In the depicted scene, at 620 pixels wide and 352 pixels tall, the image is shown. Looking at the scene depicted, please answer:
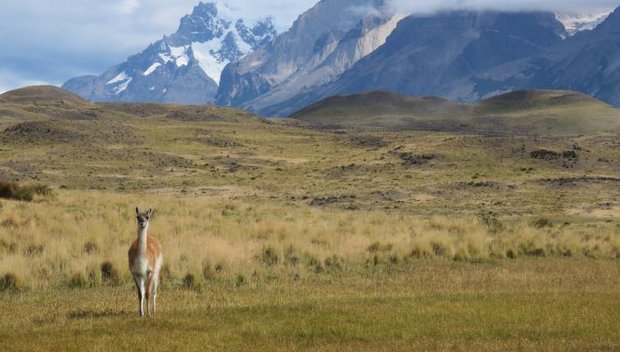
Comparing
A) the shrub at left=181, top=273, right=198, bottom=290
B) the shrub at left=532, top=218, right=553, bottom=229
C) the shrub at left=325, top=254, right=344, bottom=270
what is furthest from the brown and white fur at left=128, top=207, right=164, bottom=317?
the shrub at left=532, top=218, right=553, bottom=229

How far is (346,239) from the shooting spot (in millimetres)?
27281

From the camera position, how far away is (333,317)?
1433 centimetres

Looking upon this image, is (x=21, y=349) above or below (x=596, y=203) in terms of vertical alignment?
above

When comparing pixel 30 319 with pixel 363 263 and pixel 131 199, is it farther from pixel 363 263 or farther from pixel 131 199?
pixel 131 199

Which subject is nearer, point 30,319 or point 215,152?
point 30,319

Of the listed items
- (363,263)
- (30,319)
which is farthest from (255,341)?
(363,263)

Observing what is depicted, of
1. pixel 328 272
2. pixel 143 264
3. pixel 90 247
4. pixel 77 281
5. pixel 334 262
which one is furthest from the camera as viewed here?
pixel 90 247

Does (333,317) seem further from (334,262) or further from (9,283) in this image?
(334,262)

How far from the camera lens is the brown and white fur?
556 inches

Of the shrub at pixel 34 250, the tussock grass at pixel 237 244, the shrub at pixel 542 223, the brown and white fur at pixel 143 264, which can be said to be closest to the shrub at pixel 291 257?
the tussock grass at pixel 237 244

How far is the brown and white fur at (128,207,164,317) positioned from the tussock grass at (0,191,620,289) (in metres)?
→ 4.27

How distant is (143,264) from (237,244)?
34.9ft

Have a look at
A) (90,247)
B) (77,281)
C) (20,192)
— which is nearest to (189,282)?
(77,281)

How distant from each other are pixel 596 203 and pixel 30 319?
43.1m
